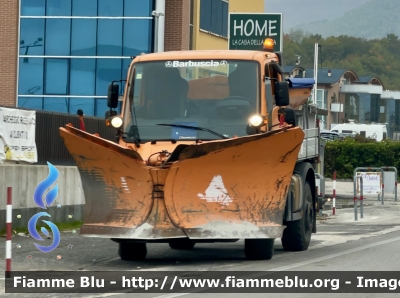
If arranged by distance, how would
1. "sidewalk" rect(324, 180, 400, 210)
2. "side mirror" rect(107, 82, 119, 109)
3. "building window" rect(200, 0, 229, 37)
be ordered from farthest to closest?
"building window" rect(200, 0, 229, 37) < "sidewalk" rect(324, 180, 400, 210) < "side mirror" rect(107, 82, 119, 109)

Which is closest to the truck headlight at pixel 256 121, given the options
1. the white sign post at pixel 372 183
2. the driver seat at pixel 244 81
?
the driver seat at pixel 244 81

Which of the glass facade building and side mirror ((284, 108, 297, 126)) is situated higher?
the glass facade building

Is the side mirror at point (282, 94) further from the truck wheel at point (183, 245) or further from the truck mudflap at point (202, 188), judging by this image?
the truck wheel at point (183, 245)

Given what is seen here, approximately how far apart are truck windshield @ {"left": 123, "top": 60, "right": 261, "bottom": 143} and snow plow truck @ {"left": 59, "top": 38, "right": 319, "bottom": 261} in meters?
0.01

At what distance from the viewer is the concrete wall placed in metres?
16.3

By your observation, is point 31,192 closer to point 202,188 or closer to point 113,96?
point 113,96

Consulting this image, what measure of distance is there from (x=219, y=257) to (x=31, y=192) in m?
5.29

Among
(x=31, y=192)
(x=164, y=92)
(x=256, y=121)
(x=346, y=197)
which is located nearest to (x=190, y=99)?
(x=164, y=92)

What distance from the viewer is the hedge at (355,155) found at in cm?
5159

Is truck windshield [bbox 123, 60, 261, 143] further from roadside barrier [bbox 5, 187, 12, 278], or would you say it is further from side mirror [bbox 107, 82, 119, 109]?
roadside barrier [bbox 5, 187, 12, 278]

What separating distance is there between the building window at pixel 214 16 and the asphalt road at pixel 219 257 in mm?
22001

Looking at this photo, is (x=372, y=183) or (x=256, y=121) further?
(x=372, y=183)

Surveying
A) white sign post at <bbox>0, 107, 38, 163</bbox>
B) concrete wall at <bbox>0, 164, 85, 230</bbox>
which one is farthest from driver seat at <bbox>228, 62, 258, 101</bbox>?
white sign post at <bbox>0, 107, 38, 163</bbox>

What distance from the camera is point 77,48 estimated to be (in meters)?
35.0
